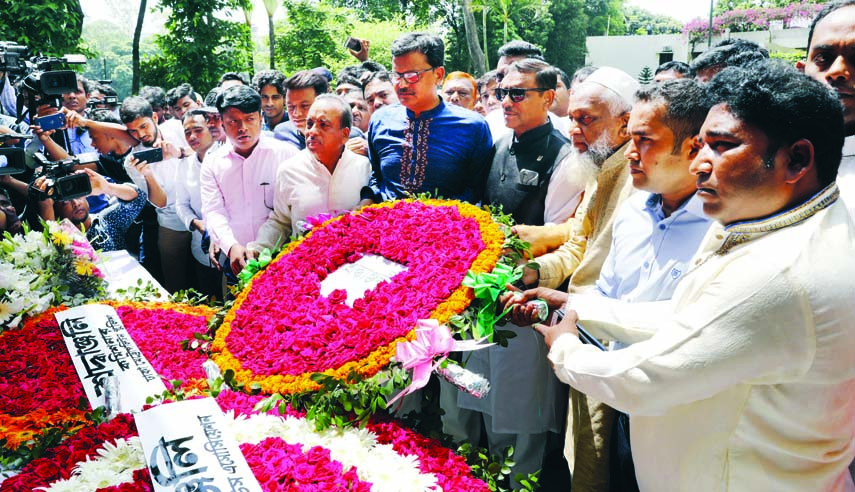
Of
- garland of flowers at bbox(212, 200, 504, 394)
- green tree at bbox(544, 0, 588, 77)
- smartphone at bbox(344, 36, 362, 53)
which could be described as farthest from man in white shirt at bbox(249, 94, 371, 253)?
green tree at bbox(544, 0, 588, 77)

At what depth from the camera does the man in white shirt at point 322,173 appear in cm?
383

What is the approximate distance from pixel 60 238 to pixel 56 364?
984 mm

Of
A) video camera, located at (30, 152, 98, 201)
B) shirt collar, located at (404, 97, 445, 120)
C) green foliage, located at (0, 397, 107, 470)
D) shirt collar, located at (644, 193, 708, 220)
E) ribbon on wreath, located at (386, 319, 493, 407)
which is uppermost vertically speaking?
shirt collar, located at (404, 97, 445, 120)

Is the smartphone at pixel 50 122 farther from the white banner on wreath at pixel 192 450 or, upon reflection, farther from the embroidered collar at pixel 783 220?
the embroidered collar at pixel 783 220

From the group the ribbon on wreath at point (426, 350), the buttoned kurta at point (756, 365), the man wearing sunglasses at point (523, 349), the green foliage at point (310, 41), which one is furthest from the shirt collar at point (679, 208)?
the green foliage at point (310, 41)

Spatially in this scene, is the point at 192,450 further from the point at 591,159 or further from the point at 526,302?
the point at 591,159

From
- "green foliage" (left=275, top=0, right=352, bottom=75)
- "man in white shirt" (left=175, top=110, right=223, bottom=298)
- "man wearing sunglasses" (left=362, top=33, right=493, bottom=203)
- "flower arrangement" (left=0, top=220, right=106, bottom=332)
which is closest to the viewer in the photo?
"flower arrangement" (left=0, top=220, right=106, bottom=332)

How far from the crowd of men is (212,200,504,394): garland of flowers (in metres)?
0.30

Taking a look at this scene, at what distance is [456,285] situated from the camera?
102 inches

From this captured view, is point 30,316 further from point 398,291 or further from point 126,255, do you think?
point 398,291

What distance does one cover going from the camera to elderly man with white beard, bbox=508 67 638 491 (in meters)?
2.88

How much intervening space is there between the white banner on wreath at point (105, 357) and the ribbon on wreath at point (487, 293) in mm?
1355

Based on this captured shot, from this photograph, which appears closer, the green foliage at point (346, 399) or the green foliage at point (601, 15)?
the green foliage at point (346, 399)

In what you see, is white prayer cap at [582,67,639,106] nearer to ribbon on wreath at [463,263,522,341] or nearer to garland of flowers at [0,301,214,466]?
ribbon on wreath at [463,263,522,341]
